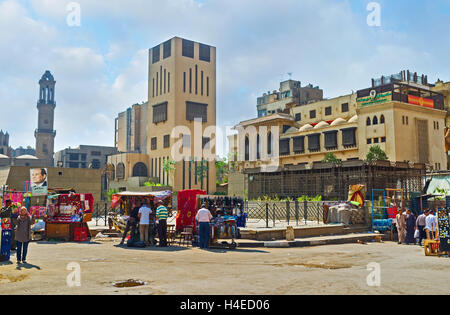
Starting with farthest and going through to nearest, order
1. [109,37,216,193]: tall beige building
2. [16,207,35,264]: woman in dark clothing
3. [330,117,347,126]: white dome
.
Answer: [109,37,216,193]: tall beige building < [330,117,347,126]: white dome < [16,207,35,264]: woman in dark clothing

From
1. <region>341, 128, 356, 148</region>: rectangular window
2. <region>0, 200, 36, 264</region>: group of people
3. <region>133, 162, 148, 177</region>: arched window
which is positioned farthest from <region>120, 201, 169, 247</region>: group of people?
<region>133, 162, 148, 177</region>: arched window

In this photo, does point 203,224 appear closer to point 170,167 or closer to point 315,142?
point 315,142

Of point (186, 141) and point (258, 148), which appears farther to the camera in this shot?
point (258, 148)

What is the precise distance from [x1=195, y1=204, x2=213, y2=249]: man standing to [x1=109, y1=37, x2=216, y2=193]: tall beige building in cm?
5119

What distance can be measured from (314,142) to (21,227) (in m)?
53.5

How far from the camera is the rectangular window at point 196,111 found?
67.2 meters

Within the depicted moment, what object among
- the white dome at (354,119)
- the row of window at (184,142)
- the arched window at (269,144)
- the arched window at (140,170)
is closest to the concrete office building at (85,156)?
the arched window at (140,170)

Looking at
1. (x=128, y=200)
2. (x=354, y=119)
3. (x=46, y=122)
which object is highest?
(x=46, y=122)

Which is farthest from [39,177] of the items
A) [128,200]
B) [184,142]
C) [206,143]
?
[206,143]

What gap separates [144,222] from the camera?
1543cm

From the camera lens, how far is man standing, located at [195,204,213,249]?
14.7 m

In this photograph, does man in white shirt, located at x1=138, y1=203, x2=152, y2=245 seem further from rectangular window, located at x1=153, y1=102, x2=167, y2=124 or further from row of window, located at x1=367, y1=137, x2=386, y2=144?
rectangular window, located at x1=153, y1=102, x2=167, y2=124

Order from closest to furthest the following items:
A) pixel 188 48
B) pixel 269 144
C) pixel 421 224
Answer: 1. pixel 421 224
2. pixel 188 48
3. pixel 269 144
